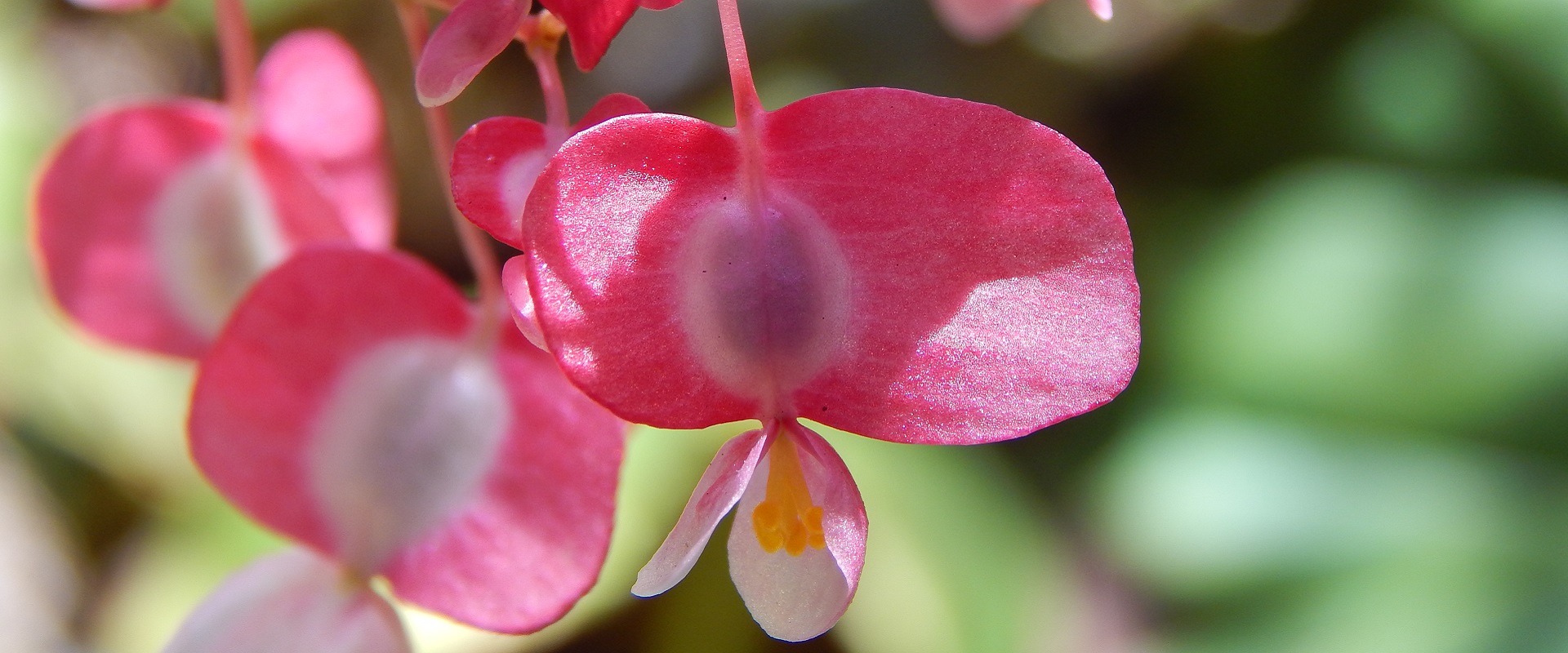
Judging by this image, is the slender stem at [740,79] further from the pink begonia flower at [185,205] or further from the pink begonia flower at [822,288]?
the pink begonia flower at [185,205]

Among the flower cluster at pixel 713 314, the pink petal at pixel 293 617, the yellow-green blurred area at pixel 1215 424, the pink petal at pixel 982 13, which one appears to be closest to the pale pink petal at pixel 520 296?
the flower cluster at pixel 713 314

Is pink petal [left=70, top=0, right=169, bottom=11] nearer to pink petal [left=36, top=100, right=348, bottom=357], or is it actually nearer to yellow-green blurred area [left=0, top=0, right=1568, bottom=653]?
pink petal [left=36, top=100, right=348, bottom=357]

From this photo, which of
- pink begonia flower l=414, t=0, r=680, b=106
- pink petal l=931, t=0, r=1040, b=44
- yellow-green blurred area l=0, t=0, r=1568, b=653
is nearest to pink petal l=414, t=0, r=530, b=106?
pink begonia flower l=414, t=0, r=680, b=106

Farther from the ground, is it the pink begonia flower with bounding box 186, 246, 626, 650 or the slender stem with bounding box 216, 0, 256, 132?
the slender stem with bounding box 216, 0, 256, 132

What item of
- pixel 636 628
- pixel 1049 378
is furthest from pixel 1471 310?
pixel 1049 378

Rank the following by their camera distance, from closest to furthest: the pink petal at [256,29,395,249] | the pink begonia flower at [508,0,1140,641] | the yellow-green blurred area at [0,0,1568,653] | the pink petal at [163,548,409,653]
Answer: the pink begonia flower at [508,0,1140,641] < the pink petal at [163,548,409,653] < the pink petal at [256,29,395,249] < the yellow-green blurred area at [0,0,1568,653]

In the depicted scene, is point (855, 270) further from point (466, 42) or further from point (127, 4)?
point (127, 4)

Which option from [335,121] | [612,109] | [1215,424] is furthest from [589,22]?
[1215,424]

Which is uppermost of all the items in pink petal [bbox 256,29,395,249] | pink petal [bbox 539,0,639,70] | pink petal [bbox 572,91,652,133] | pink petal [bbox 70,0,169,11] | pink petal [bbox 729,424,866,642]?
pink petal [bbox 539,0,639,70]
